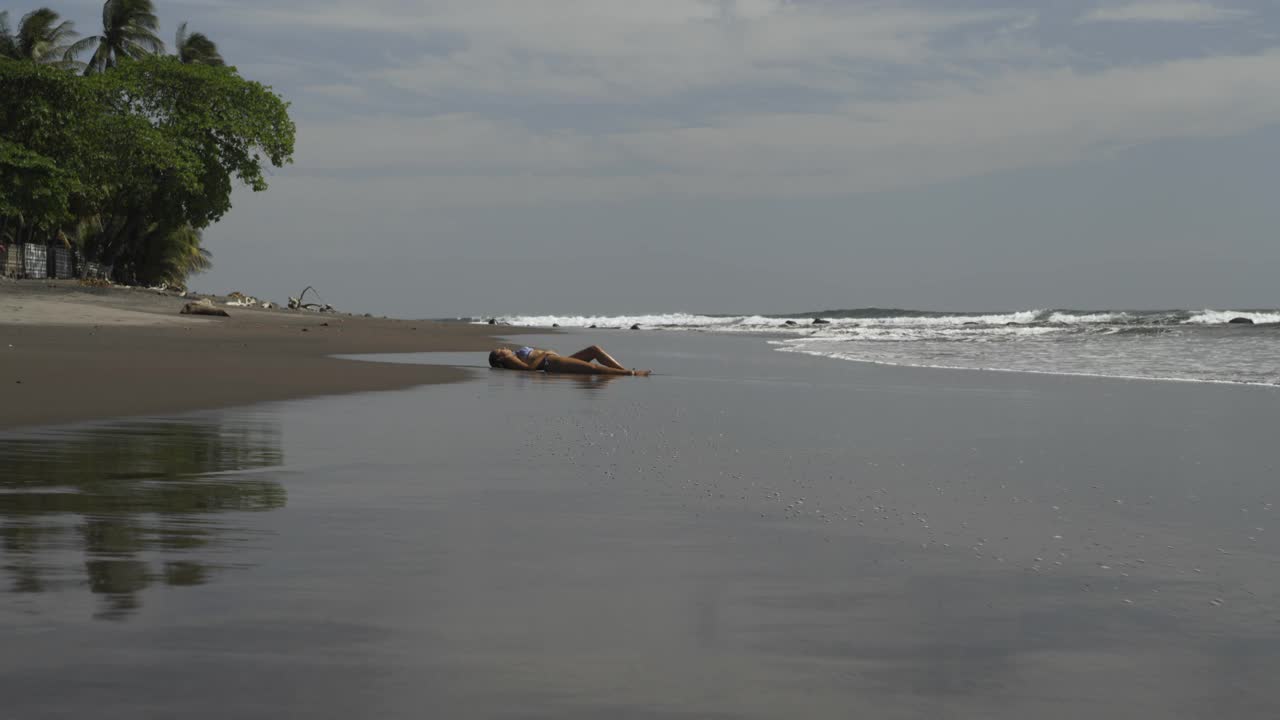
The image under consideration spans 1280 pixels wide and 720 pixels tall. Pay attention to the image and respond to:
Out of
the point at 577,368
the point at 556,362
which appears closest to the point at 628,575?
the point at 577,368

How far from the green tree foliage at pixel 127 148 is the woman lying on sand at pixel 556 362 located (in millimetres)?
30743

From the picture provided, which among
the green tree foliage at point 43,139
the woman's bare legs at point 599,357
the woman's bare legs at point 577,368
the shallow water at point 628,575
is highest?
the green tree foliage at point 43,139

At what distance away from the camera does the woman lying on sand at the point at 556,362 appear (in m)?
18.3

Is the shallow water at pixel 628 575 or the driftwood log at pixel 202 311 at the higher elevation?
the driftwood log at pixel 202 311

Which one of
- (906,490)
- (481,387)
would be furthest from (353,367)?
(906,490)

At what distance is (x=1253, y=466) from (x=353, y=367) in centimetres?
1369

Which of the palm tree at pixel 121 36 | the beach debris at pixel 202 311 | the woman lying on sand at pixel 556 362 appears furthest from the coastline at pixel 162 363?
the palm tree at pixel 121 36

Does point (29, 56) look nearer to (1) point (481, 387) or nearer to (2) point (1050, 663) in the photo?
(1) point (481, 387)

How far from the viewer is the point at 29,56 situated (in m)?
57.8

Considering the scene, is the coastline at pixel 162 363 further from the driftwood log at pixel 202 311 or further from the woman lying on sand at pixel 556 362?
the driftwood log at pixel 202 311

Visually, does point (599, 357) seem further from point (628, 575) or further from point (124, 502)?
point (628, 575)

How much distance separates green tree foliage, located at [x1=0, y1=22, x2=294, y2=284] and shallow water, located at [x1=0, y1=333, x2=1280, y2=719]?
132 ft

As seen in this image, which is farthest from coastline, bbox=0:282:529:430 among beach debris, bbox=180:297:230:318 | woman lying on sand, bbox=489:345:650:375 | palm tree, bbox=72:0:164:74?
palm tree, bbox=72:0:164:74

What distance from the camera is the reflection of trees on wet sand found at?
421 cm
